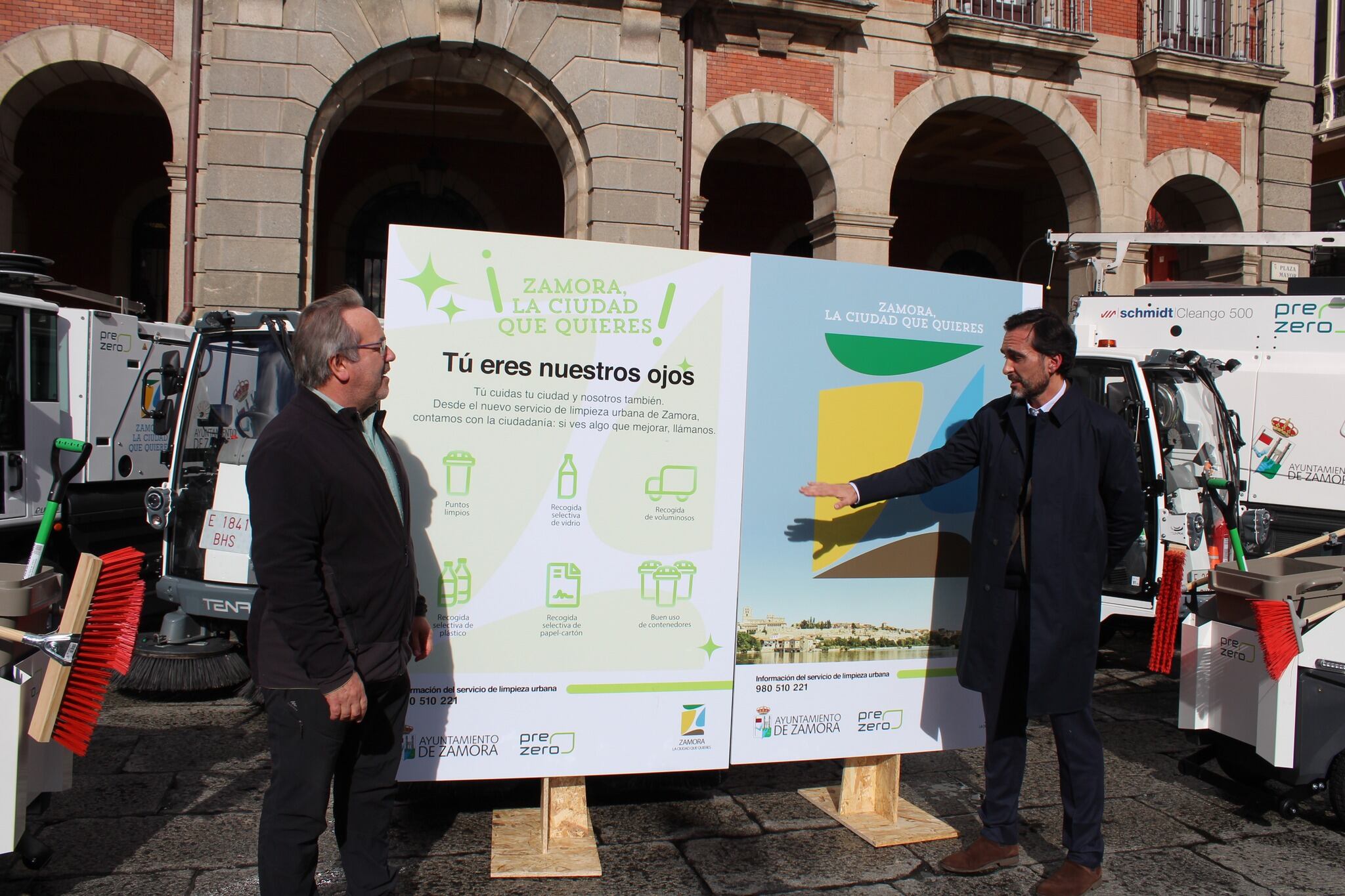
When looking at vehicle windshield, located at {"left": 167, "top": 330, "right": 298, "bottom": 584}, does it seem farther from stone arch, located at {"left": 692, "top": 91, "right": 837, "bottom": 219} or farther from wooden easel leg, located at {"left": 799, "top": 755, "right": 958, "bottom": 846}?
stone arch, located at {"left": 692, "top": 91, "right": 837, "bottom": 219}

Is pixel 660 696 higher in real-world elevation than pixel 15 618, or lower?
lower

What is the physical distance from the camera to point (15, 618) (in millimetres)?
2881

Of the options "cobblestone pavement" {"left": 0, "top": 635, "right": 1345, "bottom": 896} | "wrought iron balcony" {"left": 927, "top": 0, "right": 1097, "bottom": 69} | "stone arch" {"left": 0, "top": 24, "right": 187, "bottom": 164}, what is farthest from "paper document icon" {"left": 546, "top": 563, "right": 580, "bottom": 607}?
"wrought iron balcony" {"left": 927, "top": 0, "right": 1097, "bottom": 69}

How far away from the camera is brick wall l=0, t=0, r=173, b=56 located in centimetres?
1041

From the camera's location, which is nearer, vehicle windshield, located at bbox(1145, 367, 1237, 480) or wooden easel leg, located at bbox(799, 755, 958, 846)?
wooden easel leg, located at bbox(799, 755, 958, 846)

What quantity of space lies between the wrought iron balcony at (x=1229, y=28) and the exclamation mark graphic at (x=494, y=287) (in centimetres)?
1401

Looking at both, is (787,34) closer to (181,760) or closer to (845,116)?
(845,116)

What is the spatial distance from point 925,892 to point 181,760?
3.43 metres

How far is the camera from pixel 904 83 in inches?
495

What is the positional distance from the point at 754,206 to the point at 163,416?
Result: 486 inches

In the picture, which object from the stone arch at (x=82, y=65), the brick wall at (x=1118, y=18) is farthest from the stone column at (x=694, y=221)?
the brick wall at (x=1118, y=18)

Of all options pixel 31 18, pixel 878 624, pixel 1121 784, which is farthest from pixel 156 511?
pixel 31 18

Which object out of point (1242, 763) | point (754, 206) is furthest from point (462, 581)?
point (754, 206)

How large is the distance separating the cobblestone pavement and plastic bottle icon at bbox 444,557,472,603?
0.97 m
